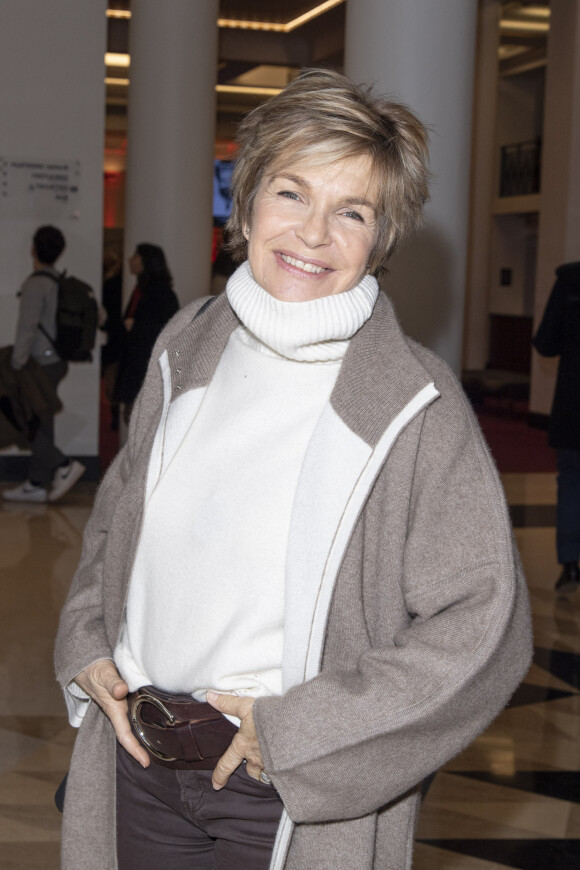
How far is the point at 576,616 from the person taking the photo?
5.24 m

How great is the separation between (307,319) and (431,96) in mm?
2955

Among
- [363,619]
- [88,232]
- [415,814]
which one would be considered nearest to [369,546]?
[363,619]

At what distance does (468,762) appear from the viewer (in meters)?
3.63

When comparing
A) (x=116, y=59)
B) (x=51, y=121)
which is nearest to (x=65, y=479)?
(x=51, y=121)

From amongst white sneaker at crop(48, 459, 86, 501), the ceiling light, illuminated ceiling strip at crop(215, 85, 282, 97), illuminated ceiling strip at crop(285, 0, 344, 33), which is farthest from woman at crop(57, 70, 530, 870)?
illuminated ceiling strip at crop(215, 85, 282, 97)

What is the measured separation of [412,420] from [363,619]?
27 centimetres

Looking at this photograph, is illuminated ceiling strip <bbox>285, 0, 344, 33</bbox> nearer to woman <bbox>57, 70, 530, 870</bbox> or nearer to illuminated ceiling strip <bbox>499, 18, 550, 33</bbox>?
illuminated ceiling strip <bbox>499, 18, 550, 33</bbox>

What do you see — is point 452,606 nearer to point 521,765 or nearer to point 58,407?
point 521,765

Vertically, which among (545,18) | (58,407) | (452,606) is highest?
(545,18)

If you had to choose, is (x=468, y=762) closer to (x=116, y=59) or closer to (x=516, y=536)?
(x=516, y=536)

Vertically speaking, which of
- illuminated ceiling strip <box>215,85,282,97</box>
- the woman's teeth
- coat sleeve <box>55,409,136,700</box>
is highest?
illuminated ceiling strip <box>215,85,282,97</box>

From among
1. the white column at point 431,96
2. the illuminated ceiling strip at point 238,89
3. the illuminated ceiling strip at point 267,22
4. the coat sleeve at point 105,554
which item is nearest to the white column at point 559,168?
the illuminated ceiling strip at point 267,22

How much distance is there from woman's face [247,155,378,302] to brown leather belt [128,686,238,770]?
590 millimetres

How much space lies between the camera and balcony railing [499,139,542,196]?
52.6ft
